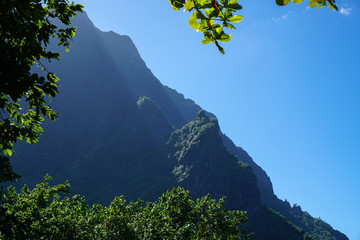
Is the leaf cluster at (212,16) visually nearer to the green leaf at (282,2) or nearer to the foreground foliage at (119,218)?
the green leaf at (282,2)

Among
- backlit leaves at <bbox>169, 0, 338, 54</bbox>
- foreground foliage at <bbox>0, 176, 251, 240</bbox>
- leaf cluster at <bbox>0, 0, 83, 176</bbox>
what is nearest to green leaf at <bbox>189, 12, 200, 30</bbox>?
backlit leaves at <bbox>169, 0, 338, 54</bbox>

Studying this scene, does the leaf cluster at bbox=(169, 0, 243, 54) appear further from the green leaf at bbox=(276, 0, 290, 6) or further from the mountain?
the mountain

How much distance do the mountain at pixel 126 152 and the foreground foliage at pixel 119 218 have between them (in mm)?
84814

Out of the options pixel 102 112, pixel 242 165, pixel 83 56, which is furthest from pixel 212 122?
pixel 83 56

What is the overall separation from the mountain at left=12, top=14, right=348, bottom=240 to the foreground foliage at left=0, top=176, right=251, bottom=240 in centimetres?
8481

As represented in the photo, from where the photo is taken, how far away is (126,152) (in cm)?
13312

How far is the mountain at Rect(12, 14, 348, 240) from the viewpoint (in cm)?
10825

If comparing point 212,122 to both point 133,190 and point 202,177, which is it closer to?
point 202,177

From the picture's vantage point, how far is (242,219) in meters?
18.5

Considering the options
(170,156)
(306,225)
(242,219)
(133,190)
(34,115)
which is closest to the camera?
(34,115)

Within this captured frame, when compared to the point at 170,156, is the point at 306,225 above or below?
above

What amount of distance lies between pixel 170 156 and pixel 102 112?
4976cm

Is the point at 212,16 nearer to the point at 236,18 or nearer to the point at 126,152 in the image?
the point at 236,18

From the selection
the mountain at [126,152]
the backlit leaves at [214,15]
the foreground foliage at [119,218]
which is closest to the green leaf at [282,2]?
the backlit leaves at [214,15]
